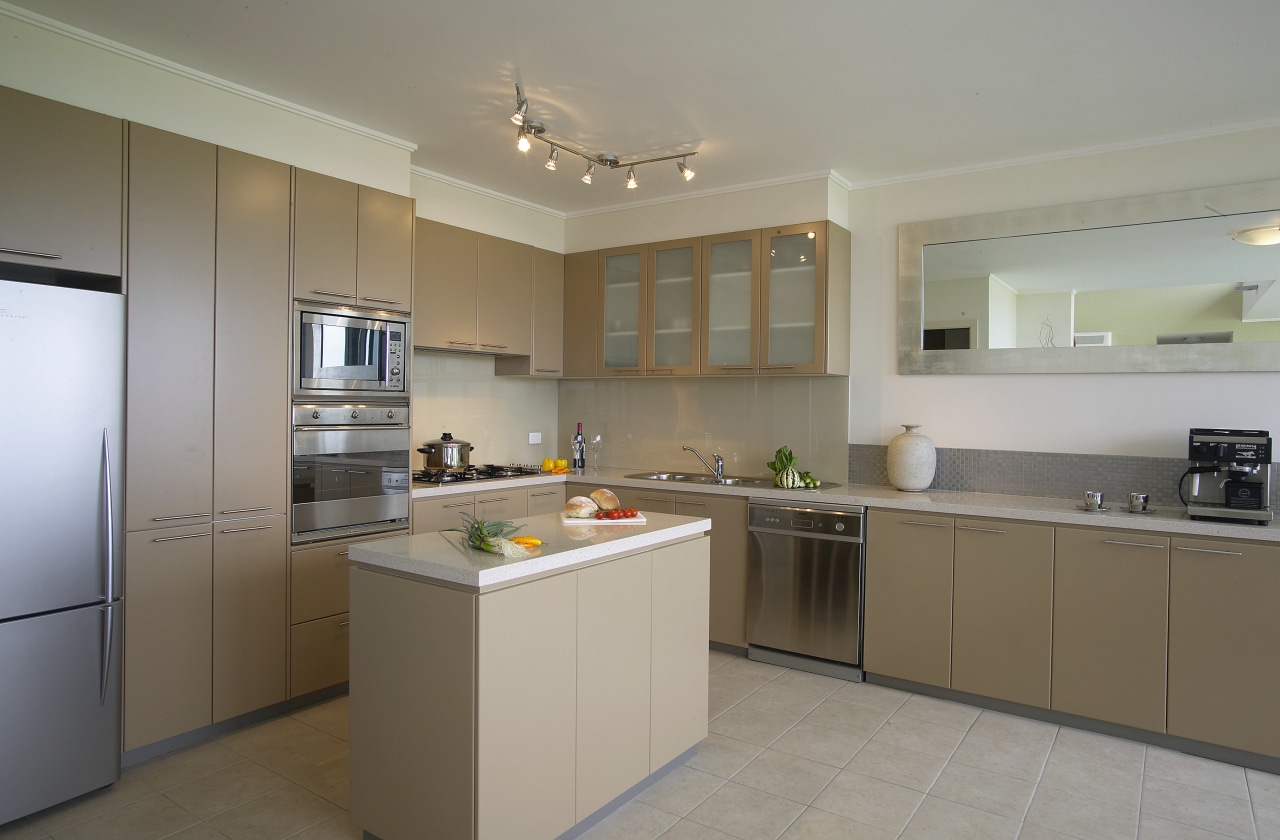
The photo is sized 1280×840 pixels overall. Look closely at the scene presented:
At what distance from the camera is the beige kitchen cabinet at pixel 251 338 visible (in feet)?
9.89

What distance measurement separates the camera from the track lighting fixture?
3.07 meters

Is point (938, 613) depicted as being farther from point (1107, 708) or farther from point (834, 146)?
point (834, 146)

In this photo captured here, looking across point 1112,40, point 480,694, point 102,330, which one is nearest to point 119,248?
point 102,330

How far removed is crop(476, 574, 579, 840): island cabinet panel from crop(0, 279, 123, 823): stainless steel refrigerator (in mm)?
1372

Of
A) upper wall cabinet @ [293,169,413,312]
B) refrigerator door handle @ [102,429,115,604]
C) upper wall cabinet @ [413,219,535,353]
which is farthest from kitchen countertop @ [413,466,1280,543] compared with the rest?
refrigerator door handle @ [102,429,115,604]

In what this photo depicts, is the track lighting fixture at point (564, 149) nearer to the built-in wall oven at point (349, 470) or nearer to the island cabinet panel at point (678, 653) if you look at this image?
the built-in wall oven at point (349, 470)

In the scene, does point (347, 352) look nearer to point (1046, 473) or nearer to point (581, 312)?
point (581, 312)

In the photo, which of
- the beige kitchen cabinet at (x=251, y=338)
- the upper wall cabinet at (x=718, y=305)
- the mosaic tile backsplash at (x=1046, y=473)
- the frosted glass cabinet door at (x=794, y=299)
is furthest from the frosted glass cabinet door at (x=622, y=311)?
the beige kitchen cabinet at (x=251, y=338)

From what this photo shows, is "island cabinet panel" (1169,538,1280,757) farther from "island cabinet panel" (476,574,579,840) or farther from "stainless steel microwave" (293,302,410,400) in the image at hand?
"stainless steel microwave" (293,302,410,400)

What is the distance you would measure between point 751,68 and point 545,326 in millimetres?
2450

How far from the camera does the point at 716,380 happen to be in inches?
191

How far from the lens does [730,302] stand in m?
4.48

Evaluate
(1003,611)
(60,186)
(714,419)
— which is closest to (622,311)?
(714,419)

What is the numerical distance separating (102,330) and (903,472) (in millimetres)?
3632
